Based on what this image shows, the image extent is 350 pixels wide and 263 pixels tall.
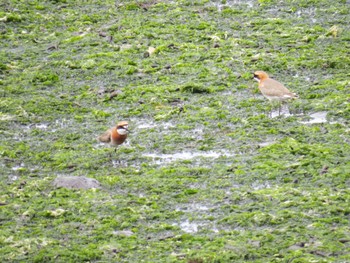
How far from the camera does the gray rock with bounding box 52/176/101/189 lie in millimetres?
10066

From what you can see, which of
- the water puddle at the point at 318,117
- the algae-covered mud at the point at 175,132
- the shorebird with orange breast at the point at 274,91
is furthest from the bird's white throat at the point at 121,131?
the water puddle at the point at 318,117

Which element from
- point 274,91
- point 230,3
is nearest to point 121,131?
point 274,91

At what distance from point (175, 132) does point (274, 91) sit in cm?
160

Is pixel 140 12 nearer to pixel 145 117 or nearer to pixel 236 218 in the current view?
pixel 145 117

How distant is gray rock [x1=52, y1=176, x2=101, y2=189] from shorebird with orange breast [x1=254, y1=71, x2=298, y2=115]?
10.8 ft

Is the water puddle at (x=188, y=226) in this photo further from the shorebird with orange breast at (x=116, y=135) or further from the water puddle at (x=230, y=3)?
the water puddle at (x=230, y=3)

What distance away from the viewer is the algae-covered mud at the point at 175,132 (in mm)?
8703

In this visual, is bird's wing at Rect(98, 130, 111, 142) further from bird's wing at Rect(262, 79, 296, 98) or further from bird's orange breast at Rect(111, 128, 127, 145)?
bird's wing at Rect(262, 79, 296, 98)

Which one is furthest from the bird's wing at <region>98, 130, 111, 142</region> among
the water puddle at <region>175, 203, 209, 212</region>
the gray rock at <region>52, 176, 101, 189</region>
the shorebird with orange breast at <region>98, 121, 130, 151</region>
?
the water puddle at <region>175, 203, 209, 212</region>

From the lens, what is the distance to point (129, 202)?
9.64 meters

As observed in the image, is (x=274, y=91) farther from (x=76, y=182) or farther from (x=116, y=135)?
(x=76, y=182)

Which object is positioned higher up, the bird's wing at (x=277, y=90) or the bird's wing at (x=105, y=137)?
the bird's wing at (x=277, y=90)

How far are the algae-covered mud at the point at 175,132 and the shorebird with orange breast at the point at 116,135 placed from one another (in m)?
0.20

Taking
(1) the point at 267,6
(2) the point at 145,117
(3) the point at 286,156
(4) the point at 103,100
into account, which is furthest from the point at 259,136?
(1) the point at 267,6
